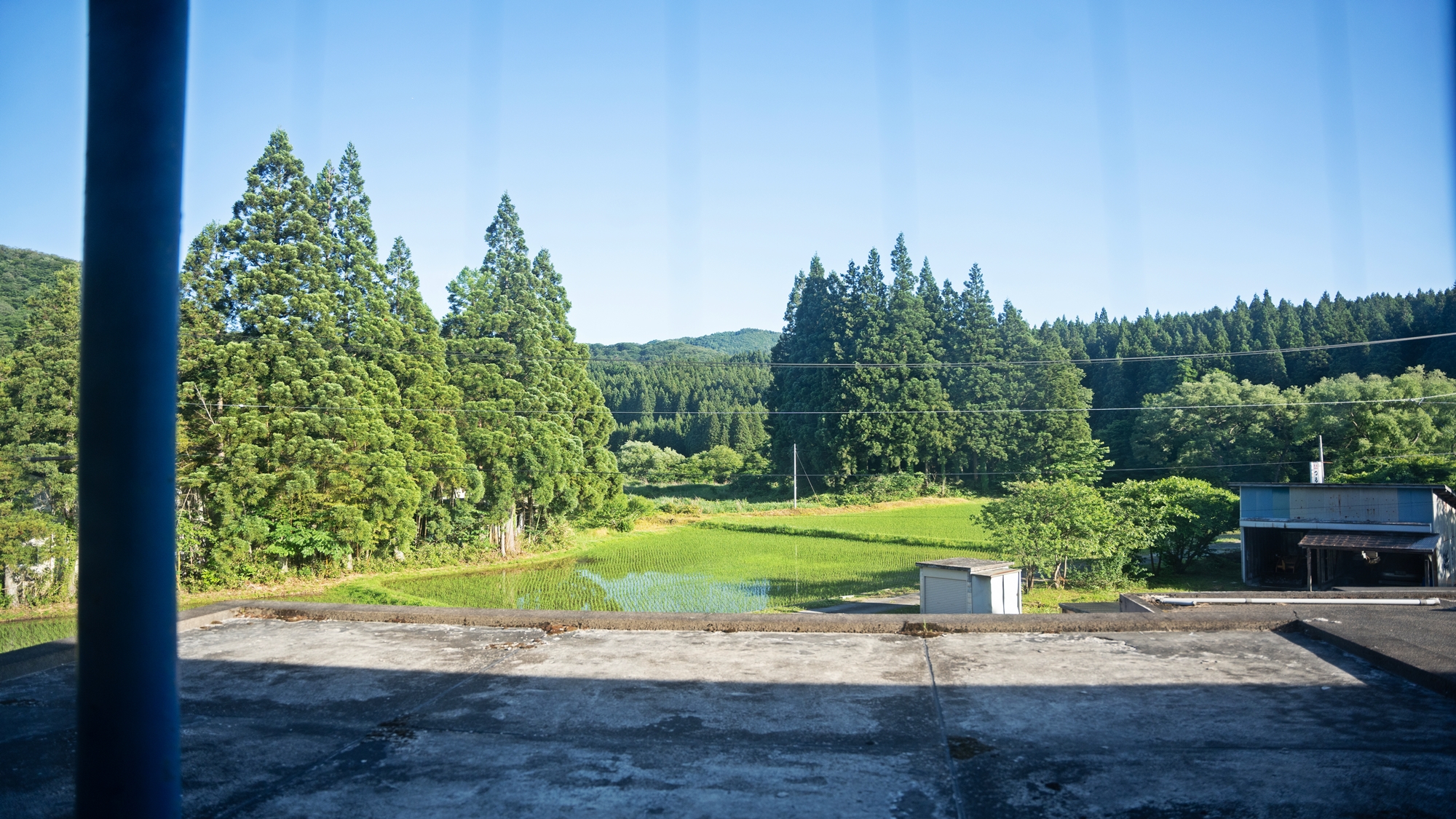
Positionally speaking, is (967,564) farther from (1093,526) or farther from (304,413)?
(304,413)

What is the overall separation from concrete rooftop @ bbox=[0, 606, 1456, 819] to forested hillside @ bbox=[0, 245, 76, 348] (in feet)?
51.9

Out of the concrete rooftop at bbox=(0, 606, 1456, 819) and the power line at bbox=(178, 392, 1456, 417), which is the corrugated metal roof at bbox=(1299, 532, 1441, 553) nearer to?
the concrete rooftop at bbox=(0, 606, 1456, 819)

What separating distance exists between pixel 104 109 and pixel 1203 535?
26.1 meters

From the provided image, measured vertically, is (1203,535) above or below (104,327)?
below

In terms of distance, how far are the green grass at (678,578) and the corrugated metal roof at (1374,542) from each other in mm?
8488

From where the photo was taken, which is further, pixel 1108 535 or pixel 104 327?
pixel 1108 535

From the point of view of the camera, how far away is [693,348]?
134000mm

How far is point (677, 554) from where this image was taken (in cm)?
2791

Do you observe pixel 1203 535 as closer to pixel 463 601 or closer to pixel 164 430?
pixel 463 601

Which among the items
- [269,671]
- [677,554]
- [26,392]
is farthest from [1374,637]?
[677,554]

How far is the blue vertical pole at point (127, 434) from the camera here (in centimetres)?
124

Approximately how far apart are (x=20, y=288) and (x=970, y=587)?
18.3 meters

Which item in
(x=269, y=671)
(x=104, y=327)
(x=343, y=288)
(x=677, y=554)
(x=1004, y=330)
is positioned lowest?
(x=677, y=554)

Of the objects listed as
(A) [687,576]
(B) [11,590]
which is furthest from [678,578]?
(B) [11,590]
